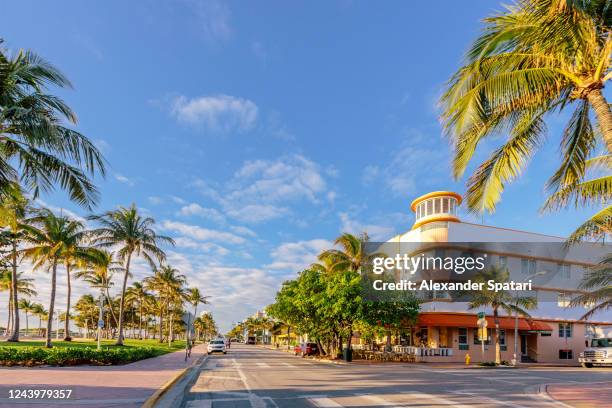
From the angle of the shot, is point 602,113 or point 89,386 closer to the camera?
point 602,113

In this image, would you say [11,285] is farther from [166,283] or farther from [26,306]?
[26,306]

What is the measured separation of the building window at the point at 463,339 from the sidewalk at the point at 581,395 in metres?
22.1

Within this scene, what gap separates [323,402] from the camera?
460 inches

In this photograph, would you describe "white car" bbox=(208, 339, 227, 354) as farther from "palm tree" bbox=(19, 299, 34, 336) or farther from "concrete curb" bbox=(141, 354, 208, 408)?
"palm tree" bbox=(19, 299, 34, 336)

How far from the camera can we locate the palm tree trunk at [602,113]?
7945 millimetres

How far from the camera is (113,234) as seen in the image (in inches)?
1647

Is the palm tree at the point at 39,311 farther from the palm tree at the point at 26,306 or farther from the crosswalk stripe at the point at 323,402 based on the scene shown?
the crosswalk stripe at the point at 323,402

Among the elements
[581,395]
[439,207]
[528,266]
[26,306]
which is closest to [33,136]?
[581,395]

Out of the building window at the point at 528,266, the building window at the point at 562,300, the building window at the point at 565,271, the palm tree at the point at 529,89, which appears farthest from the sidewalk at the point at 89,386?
the building window at the point at 565,271

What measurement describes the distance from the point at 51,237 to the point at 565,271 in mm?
49962

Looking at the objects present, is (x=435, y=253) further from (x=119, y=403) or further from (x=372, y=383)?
(x=119, y=403)

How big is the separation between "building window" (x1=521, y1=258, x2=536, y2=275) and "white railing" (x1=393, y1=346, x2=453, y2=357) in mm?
14034

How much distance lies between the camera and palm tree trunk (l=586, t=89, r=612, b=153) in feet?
26.1

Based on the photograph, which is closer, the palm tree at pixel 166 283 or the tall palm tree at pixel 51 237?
the tall palm tree at pixel 51 237
